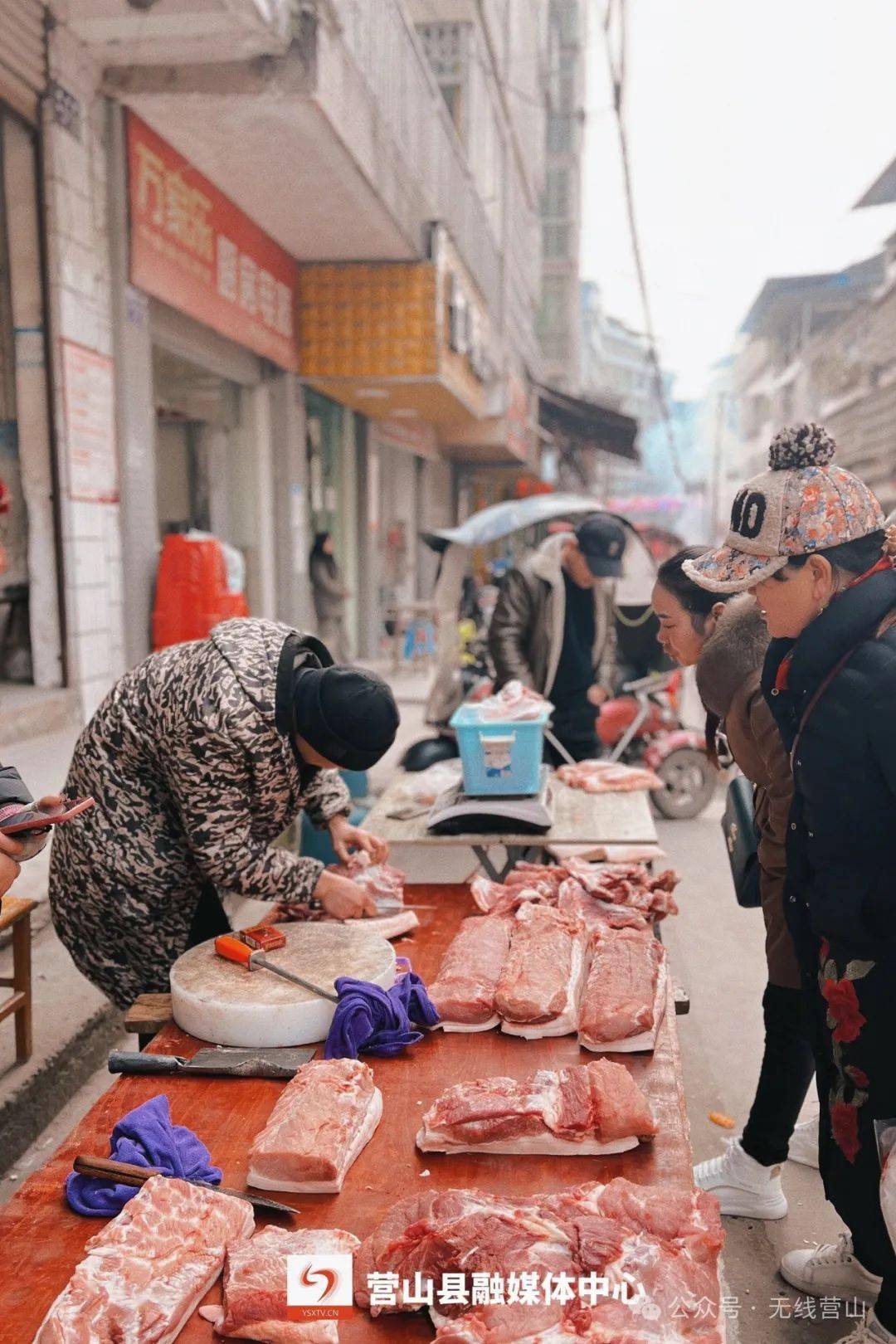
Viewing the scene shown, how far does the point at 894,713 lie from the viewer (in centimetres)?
214

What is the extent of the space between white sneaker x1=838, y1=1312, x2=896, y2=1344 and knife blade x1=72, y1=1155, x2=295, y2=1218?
1.52m

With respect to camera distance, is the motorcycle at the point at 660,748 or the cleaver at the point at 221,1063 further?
the motorcycle at the point at 660,748

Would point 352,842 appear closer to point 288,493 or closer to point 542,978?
point 542,978

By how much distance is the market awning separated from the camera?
25.2 metres

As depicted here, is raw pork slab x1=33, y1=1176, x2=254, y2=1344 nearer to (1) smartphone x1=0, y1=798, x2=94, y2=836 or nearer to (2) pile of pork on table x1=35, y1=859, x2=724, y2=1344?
(2) pile of pork on table x1=35, y1=859, x2=724, y2=1344

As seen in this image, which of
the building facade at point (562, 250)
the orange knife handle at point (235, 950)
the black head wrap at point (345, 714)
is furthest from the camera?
the building facade at point (562, 250)

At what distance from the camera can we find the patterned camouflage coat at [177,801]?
2773mm

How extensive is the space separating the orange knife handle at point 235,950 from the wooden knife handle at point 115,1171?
2.43ft

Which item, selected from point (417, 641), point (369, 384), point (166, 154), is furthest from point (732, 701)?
point (417, 641)

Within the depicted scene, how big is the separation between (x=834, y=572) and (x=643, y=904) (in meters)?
1.43

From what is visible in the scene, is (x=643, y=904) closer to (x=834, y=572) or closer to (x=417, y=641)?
(x=834, y=572)

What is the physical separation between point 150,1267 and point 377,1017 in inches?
33.8

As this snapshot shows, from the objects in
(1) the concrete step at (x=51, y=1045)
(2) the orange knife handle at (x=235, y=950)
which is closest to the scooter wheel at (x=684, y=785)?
(1) the concrete step at (x=51, y=1045)

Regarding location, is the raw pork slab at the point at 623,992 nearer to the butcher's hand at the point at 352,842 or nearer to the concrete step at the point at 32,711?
the butcher's hand at the point at 352,842
